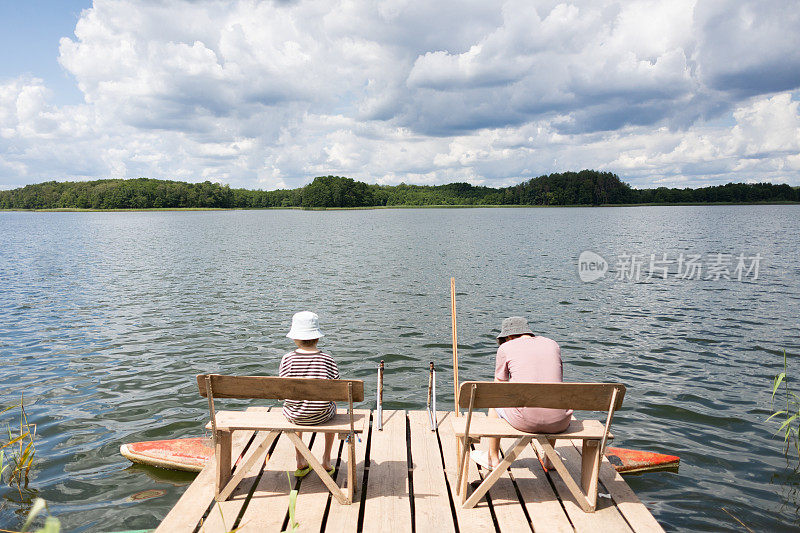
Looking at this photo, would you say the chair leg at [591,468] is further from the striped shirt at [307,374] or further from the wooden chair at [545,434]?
the striped shirt at [307,374]

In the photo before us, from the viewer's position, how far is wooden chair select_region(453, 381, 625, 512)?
16.6ft

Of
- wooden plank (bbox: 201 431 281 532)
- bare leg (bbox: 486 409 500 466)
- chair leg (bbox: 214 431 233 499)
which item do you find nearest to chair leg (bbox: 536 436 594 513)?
bare leg (bbox: 486 409 500 466)

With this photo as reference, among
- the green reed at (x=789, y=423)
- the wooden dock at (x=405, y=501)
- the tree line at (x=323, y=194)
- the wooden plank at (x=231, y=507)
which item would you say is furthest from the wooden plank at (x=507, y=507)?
the tree line at (x=323, y=194)

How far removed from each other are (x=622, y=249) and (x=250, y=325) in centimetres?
3328

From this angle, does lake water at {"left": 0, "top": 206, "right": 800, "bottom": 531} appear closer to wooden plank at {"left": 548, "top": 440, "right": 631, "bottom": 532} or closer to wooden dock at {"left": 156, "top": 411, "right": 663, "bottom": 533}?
wooden dock at {"left": 156, "top": 411, "right": 663, "bottom": 533}

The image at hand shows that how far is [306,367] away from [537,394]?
7.81ft

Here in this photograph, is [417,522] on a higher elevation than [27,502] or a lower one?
higher

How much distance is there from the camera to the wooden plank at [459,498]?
5.15 m

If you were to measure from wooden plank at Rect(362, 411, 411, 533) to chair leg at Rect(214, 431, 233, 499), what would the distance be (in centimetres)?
157

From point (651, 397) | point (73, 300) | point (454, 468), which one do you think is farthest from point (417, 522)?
point (73, 300)

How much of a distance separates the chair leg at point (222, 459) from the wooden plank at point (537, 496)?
3.30 meters

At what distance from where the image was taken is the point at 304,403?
213 inches

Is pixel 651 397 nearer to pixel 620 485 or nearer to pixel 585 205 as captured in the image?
pixel 620 485

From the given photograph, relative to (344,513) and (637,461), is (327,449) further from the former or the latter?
(637,461)
